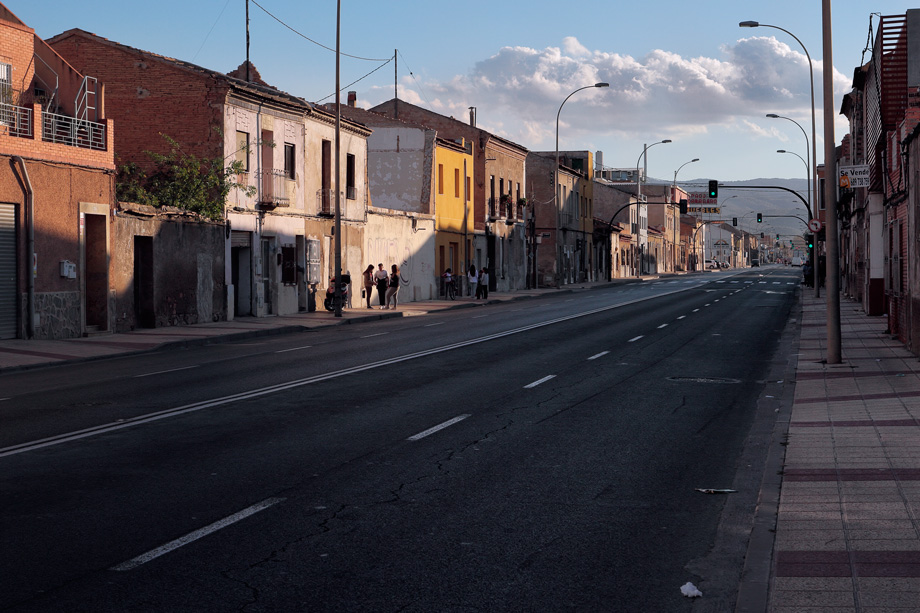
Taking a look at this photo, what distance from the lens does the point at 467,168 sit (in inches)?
2174

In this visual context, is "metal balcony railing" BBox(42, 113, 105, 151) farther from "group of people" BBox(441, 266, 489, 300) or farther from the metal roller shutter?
"group of people" BBox(441, 266, 489, 300)

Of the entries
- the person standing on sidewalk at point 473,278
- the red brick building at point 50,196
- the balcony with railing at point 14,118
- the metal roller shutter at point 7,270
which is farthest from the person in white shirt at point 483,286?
the metal roller shutter at point 7,270

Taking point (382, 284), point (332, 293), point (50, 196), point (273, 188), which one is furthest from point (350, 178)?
point (50, 196)

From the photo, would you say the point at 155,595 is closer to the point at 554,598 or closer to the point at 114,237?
the point at 554,598

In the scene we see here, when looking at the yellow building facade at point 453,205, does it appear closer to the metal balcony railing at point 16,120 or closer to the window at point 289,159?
the window at point 289,159

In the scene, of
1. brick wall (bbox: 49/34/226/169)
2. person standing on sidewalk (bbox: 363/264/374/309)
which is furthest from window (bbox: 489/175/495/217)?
brick wall (bbox: 49/34/226/169)

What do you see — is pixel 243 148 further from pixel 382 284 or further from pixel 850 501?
pixel 850 501

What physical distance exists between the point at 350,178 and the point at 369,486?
112 ft

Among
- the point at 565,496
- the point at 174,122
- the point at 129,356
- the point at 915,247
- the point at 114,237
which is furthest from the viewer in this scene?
the point at 174,122

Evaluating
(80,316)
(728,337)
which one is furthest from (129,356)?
(728,337)

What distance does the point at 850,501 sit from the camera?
695 centimetres

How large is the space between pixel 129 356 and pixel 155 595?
15994 mm

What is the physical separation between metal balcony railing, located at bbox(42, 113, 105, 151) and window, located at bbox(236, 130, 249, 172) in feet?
Answer: 20.3

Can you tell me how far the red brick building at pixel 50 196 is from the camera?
22.6m
